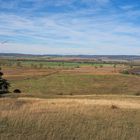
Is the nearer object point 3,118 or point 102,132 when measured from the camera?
point 102,132

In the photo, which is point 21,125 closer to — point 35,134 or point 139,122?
point 35,134

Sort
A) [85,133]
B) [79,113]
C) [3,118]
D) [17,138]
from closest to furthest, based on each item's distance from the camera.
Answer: [17,138]
[85,133]
[3,118]
[79,113]

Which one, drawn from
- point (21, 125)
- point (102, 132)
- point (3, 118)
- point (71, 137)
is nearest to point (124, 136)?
point (102, 132)

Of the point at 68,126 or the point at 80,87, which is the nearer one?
the point at 68,126

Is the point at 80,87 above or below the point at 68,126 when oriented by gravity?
below

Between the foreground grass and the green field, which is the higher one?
the foreground grass

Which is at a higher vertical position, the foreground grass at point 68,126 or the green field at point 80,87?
the foreground grass at point 68,126

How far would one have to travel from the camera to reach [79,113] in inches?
595

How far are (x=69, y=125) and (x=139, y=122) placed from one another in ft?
10.3

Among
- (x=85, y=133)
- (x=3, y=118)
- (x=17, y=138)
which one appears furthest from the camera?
(x=3, y=118)

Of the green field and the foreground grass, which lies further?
the green field

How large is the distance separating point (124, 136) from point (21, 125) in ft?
12.4

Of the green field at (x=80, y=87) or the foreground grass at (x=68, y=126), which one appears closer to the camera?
the foreground grass at (x=68, y=126)

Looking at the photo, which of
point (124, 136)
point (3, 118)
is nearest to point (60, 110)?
point (3, 118)
